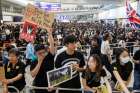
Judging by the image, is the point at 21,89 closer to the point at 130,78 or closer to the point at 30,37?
the point at 130,78

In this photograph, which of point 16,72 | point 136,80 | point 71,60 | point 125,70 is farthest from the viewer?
point 136,80

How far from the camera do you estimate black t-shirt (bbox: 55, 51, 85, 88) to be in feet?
22.0

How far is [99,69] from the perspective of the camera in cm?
612

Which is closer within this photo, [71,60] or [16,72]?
[71,60]

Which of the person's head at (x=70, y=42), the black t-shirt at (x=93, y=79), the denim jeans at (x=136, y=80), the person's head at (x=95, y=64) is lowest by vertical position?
the denim jeans at (x=136, y=80)

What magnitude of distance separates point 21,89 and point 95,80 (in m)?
1.77

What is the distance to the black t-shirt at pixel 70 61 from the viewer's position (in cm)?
669

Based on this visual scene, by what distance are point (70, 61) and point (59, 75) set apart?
15.5 inches

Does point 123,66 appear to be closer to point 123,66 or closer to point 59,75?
point 123,66

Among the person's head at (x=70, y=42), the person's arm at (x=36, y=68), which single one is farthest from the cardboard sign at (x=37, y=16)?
the person's head at (x=70, y=42)

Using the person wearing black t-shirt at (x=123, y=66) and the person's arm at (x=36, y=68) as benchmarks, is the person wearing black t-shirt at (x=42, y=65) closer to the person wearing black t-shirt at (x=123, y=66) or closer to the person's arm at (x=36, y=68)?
the person's arm at (x=36, y=68)

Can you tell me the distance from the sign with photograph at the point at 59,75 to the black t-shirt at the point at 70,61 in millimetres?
163

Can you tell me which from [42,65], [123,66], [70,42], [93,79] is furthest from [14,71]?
[123,66]

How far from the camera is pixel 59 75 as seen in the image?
641cm
